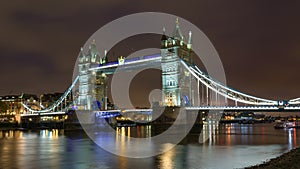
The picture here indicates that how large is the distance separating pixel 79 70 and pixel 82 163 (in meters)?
48.7

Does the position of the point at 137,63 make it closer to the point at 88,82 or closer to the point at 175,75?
the point at 175,75

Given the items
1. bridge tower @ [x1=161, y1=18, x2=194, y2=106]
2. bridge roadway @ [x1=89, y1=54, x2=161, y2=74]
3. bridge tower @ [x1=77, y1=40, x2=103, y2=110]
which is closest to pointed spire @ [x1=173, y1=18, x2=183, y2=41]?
bridge tower @ [x1=161, y1=18, x2=194, y2=106]

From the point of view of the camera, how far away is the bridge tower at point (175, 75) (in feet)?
147

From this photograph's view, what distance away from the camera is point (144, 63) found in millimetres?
49000

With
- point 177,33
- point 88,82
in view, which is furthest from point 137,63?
point 88,82

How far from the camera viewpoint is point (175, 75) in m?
45.5

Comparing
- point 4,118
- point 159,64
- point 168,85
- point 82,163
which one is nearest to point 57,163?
point 82,163

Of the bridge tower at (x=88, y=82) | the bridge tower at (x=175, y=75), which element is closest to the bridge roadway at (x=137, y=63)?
the bridge tower at (x=175, y=75)

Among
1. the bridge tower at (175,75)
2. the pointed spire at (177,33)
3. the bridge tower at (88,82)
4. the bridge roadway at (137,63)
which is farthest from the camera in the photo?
the bridge tower at (88,82)

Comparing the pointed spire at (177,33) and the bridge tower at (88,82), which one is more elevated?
the pointed spire at (177,33)

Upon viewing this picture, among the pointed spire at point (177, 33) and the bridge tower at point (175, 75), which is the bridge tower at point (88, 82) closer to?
the bridge tower at point (175, 75)

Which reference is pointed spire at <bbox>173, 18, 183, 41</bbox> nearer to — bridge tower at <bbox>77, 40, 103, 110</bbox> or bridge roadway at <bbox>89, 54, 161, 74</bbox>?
bridge roadway at <bbox>89, 54, 161, 74</bbox>

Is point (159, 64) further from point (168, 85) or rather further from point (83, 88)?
point (83, 88)

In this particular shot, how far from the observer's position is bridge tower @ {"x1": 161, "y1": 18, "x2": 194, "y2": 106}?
147ft
